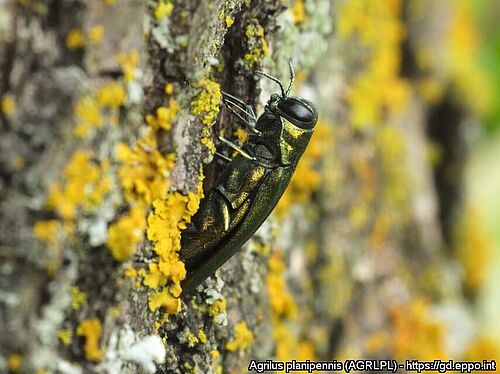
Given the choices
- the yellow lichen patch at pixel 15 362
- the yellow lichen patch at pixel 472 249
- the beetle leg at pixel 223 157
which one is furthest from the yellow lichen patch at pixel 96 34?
the yellow lichen patch at pixel 472 249

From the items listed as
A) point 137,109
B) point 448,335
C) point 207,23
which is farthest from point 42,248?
point 448,335

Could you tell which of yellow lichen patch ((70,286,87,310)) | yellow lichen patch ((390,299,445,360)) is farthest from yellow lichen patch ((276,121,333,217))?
yellow lichen patch ((70,286,87,310))

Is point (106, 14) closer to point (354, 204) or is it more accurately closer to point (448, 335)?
point (354, 204)

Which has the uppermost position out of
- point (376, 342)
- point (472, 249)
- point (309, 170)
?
point (472, 249)

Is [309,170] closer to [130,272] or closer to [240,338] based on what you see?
[240,338]

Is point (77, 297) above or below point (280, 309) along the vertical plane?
below

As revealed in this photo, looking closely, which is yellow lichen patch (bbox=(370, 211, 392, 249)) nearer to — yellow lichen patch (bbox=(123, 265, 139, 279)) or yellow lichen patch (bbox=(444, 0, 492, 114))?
yellow lichen patch (bbox=(444, 0, 492, 114))

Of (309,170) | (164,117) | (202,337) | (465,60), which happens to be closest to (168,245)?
(164,117)
